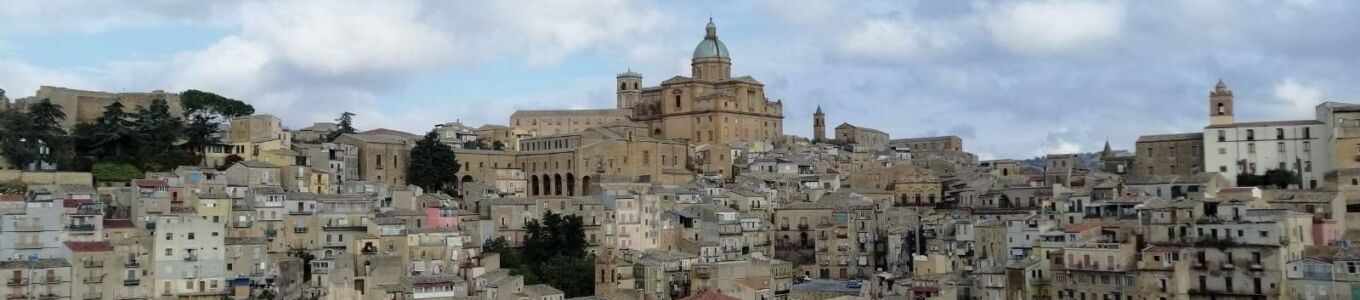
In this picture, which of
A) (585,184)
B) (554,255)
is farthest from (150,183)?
(585,184)

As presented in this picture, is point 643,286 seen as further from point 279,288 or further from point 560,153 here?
point 560,153

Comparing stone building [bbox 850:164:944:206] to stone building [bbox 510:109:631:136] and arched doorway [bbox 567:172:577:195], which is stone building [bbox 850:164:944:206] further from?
stone building [bbox 510:109:631:136]

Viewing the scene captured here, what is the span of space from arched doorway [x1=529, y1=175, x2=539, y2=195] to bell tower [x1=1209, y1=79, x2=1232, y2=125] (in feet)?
86.3

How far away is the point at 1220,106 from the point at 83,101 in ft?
135

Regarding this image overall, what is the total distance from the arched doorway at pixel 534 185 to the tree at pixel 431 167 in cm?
474

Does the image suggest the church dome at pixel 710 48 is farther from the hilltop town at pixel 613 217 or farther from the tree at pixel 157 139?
the tree at pixel 157 139

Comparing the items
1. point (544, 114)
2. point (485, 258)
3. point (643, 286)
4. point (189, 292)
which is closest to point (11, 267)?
point (189, 292)

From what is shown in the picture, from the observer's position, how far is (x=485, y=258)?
44.3 m

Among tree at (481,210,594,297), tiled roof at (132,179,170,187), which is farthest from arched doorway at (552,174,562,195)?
tiled roof at (132,179,170,187)

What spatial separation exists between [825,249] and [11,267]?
25.5 m

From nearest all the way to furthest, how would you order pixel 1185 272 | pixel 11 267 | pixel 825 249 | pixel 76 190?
pixel 11 267 → pixel 1185 272 → pixel 76 190 → pixel 825 249

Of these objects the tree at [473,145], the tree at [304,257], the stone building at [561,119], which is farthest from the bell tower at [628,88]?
the tree at [304,257]

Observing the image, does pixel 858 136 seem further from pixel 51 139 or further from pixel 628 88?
pixel 51 139

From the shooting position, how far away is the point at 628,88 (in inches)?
3563
